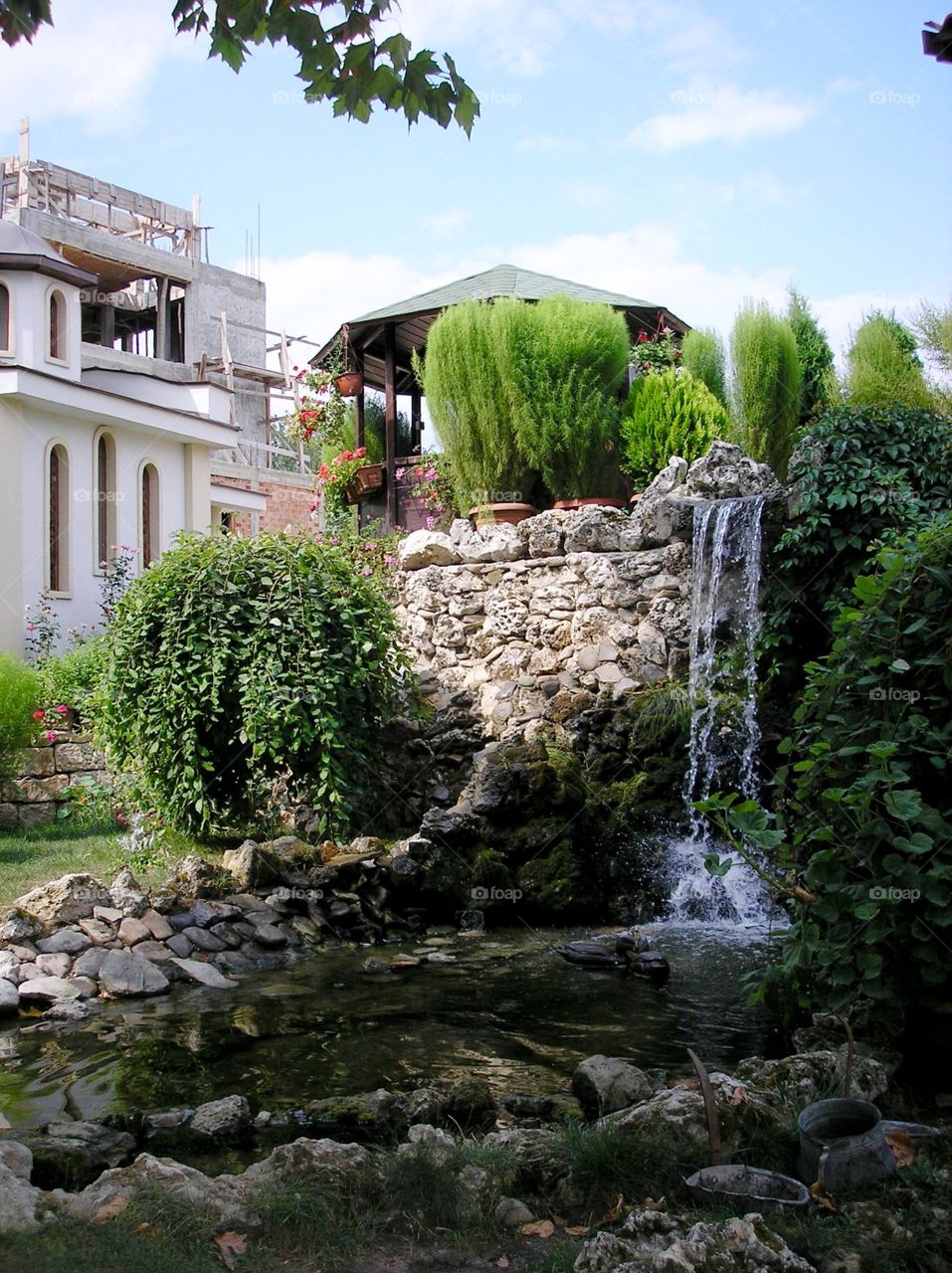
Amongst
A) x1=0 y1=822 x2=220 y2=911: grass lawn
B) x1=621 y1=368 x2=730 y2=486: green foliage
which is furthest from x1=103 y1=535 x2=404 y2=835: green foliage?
x1=621 y1=368 x2=730 y2=486: green foliage

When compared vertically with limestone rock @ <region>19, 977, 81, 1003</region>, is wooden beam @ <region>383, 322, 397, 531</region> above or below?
above

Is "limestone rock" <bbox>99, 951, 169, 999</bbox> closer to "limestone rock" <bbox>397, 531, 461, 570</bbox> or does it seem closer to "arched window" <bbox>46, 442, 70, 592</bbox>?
"limestone rock" <bbox>397, 531, 461, 570</bbox>

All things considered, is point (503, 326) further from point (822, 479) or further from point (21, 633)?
point (21, 633)

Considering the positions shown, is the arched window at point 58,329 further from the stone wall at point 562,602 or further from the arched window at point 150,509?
the stone wall at point 562,602

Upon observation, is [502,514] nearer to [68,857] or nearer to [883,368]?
[883,368]

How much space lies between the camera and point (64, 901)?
23.6 ft

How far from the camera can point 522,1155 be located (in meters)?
3.60

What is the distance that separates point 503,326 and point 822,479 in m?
4.75

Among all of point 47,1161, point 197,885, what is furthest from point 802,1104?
point 197,885

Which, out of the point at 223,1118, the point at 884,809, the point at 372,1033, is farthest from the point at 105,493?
the point at 884,809

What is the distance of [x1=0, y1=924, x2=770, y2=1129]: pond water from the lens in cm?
506

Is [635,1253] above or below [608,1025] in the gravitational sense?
above

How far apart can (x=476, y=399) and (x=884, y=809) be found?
33.4 ft

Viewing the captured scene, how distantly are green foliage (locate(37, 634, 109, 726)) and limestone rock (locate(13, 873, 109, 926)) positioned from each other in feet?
15.1
